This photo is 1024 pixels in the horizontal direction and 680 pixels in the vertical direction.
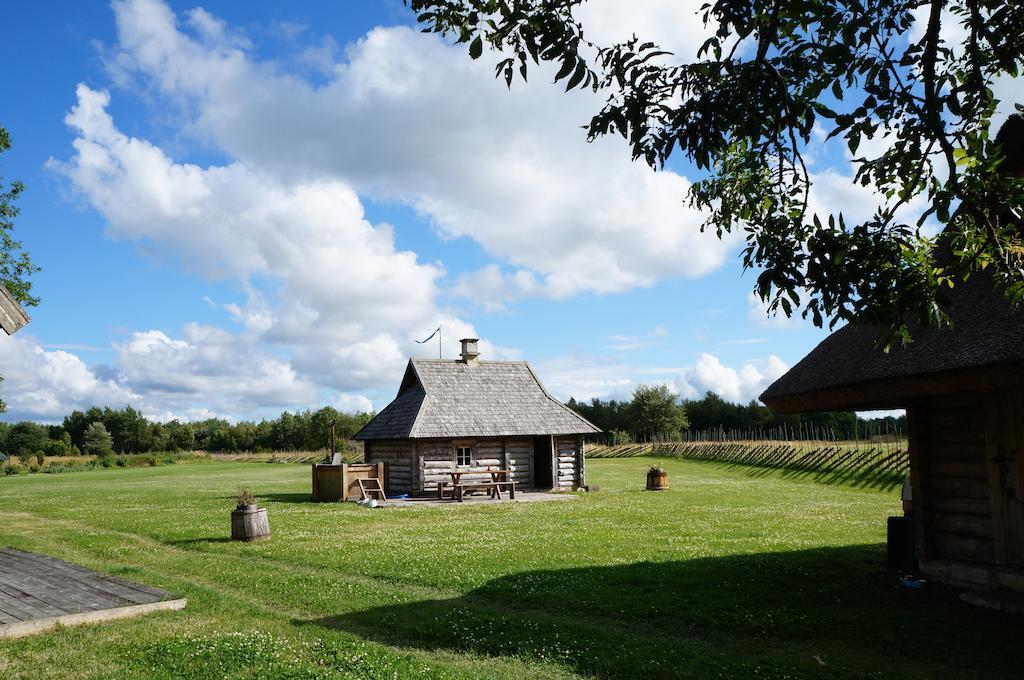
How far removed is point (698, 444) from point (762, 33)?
170 ft

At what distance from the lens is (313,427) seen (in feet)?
257

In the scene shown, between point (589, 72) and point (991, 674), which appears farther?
point (991, 674)

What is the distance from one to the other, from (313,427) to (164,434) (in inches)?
1478

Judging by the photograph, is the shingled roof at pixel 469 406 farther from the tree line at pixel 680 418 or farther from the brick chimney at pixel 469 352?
the tree line at pixel 680 418

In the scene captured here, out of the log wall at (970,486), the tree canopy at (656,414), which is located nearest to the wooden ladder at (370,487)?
the log wall at (970,486)

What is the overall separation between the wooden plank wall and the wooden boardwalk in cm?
1628

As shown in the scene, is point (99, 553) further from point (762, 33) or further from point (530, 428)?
point (530, 428)

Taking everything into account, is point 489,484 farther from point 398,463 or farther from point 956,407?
point 956,407

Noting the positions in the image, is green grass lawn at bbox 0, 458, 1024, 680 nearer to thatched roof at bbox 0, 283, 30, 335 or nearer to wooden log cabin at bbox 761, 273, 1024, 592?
wooden log cabin at bbox 761, 273, 1024, 592

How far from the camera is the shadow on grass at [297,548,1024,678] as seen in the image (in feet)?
23.6

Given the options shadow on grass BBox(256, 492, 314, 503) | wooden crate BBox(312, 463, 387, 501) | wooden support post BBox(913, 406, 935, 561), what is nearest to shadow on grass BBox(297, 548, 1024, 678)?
wooden support post BBox(913, 406, 935, 561)

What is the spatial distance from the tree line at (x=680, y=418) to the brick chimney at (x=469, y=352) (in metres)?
45.2

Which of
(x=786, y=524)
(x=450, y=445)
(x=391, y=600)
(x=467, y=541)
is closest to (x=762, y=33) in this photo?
(x=391, y=600)

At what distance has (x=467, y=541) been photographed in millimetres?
15547
